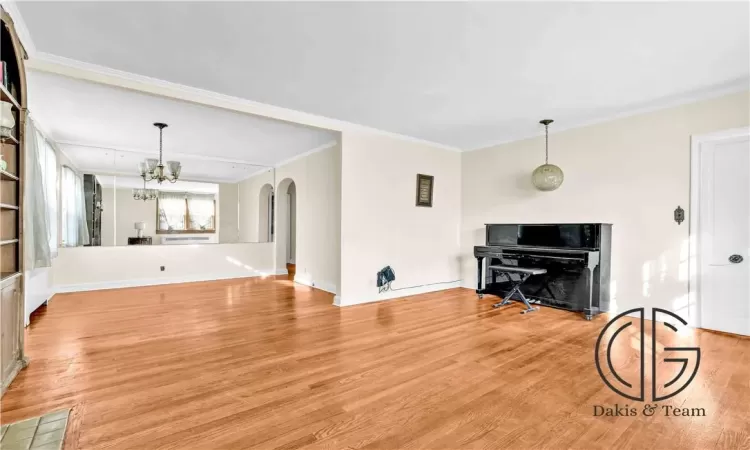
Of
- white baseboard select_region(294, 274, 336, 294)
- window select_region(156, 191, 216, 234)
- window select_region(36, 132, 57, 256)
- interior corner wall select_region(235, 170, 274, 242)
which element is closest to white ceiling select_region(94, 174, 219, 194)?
window select_region(156, 191, 216, 234)

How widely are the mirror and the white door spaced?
707cm

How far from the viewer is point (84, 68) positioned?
9.80ft

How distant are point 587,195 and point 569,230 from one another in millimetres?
529

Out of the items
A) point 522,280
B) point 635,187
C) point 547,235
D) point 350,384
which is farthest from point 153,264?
point 635,187

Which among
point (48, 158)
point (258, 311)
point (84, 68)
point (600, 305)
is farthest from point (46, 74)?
point (600, 305)

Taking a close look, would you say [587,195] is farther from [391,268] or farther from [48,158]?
[48,158]

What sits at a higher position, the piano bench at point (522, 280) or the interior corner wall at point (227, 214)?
the interior corner wall at point (227, 214)

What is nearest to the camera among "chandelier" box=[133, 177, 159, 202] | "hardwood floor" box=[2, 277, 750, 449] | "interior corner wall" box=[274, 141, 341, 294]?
"hardwood floor" box=[2, 277, 750, 449]

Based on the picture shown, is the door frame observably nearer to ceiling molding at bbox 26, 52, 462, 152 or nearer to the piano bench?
the piano bench

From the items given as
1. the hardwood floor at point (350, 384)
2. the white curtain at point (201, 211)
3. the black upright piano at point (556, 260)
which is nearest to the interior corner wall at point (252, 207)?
the white curtain at point (201, 211)

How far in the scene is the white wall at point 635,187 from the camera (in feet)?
12.5

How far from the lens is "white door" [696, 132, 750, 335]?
11.4 feet

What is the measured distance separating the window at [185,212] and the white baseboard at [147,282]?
952 millimetres

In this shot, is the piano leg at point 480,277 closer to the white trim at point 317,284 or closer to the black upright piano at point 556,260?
the black upright piano at point 556,260
